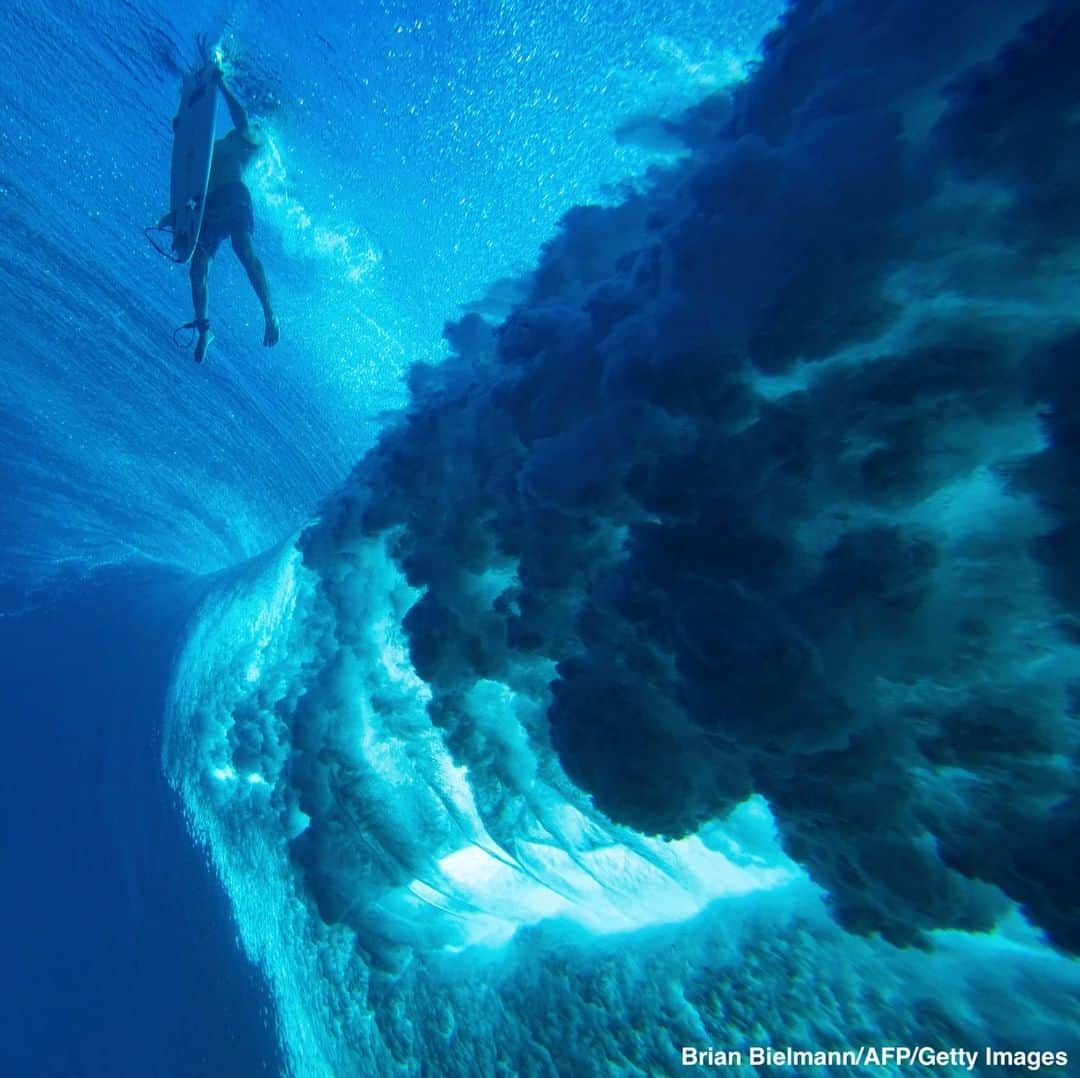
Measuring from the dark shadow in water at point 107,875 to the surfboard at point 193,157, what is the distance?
29.4 ft

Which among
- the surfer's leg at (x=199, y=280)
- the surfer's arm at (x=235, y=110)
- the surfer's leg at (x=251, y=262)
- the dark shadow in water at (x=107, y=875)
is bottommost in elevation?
the dark shadow in water at (x=107, y=875)

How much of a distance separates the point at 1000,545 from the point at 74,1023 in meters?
19.9

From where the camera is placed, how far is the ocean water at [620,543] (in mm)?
2574

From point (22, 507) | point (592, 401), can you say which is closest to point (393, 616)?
point (592, 401)

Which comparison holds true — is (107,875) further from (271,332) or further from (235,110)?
(235,110)

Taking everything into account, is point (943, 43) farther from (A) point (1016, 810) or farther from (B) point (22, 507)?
(B) point (22, 507)

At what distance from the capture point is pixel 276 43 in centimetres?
654

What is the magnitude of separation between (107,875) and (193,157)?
14.4 metres

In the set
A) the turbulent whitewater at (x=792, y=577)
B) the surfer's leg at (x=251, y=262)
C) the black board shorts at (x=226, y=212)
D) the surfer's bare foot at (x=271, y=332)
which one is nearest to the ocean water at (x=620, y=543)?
the turbulent whitewater at (x=792, y=577)

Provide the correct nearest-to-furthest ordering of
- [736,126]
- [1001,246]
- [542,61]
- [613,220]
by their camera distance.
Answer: [1001,246] < [736,126] < [542,61] < [613,220]

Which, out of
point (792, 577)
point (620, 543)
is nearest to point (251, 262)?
point (620, 543)

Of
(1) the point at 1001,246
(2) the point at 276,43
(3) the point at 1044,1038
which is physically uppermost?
(2) the point at 276,43

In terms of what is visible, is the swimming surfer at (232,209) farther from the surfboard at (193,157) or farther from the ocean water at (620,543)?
the surfboard at (193,157)

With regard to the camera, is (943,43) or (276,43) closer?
(943,43)
